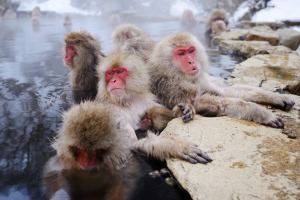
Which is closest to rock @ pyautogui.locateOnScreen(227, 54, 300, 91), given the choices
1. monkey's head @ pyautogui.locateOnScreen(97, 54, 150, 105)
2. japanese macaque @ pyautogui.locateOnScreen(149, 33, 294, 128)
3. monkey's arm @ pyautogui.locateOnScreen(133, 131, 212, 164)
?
japanese macaque @ pyautogui.locateOnScreen(149, 33, 294, 128)

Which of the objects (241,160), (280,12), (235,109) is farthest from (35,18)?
(241,160)

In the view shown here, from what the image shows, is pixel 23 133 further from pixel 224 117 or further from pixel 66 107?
pixel 224 117

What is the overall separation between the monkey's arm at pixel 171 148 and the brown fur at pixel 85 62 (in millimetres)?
1954

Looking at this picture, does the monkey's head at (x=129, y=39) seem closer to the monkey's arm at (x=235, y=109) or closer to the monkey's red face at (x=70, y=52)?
the monkey's red face at (x=70, y=52)

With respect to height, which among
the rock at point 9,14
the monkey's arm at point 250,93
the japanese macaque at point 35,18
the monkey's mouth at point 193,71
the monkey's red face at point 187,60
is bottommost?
the rock at point 9,14

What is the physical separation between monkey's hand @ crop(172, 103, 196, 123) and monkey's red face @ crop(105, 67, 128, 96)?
572mm

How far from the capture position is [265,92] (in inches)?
144

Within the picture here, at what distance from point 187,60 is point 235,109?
0.71 metres

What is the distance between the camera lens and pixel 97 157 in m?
2.48

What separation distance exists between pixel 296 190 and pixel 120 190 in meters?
1.15

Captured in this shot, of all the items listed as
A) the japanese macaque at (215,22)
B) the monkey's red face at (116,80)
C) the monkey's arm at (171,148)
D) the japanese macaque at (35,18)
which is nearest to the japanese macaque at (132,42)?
the monkey's red face at (116,80)

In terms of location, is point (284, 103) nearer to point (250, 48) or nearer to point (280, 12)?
point (250, 48)

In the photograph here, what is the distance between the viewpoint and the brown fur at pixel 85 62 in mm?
4578

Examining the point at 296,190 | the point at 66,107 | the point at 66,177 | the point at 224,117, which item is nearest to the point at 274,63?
the point at 224,117
